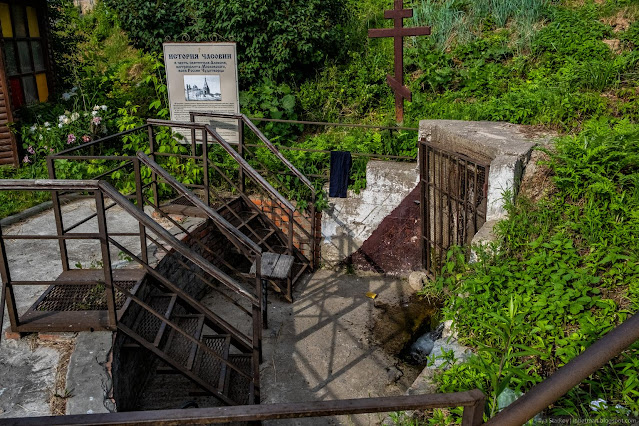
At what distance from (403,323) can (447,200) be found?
5.17ft

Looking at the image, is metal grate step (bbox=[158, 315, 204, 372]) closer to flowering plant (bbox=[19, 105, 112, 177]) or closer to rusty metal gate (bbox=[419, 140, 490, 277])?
rusty metal gate (bbox=[419, 140, 490, 277])

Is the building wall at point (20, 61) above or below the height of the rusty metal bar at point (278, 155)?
above

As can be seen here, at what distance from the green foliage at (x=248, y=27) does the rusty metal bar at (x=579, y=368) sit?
890 centimetres

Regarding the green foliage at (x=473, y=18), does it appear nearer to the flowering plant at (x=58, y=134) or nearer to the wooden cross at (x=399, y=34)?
the wooden cross at (x=399, y=34)

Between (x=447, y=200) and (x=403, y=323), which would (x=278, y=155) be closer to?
(x=447, y=200)

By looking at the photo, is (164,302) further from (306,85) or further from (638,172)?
(306,85)

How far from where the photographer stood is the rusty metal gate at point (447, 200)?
5719 mm

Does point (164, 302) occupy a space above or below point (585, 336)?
below

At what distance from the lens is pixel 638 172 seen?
4.54 meters

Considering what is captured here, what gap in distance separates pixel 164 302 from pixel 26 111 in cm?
557

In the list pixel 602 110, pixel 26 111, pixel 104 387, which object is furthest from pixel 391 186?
pixel 26 111

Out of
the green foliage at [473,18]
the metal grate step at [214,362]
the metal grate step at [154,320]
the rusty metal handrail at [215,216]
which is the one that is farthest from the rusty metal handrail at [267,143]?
the green foliage at [473,18]

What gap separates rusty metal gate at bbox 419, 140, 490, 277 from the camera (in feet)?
18.8

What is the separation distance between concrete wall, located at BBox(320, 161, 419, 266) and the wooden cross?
1.41 metres
